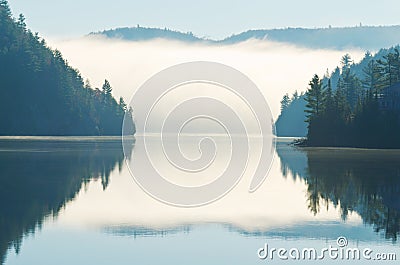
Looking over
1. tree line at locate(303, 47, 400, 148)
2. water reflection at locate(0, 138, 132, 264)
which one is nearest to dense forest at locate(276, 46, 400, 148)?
tree line at locate(303, 47, 400, 148)

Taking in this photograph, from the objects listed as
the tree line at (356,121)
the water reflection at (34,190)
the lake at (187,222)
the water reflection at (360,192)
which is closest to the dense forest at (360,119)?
the tree line at (356,121)

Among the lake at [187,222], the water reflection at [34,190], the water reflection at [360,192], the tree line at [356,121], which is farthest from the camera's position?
the tree line at [356,121]

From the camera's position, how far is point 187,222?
31969mm

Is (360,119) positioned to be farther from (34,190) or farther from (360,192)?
(34,190)

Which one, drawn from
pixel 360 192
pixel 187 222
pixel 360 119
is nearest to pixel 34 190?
pixel 187 222

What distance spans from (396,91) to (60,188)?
100m

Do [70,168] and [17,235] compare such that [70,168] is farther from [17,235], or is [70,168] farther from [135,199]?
[17,235]

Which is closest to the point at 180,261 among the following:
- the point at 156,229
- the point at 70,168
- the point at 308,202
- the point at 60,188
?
the point at 156,229

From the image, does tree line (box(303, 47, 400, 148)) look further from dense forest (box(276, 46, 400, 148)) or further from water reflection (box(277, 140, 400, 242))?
water reflection (box(277, 140, 400, 242))

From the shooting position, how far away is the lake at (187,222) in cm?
2428

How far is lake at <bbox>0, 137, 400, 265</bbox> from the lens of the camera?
79.7 feet

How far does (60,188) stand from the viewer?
44.5m

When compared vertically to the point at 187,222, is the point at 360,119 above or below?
above

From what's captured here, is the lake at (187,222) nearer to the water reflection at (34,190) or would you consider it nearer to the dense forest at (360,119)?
the water reflection at (34,190)
